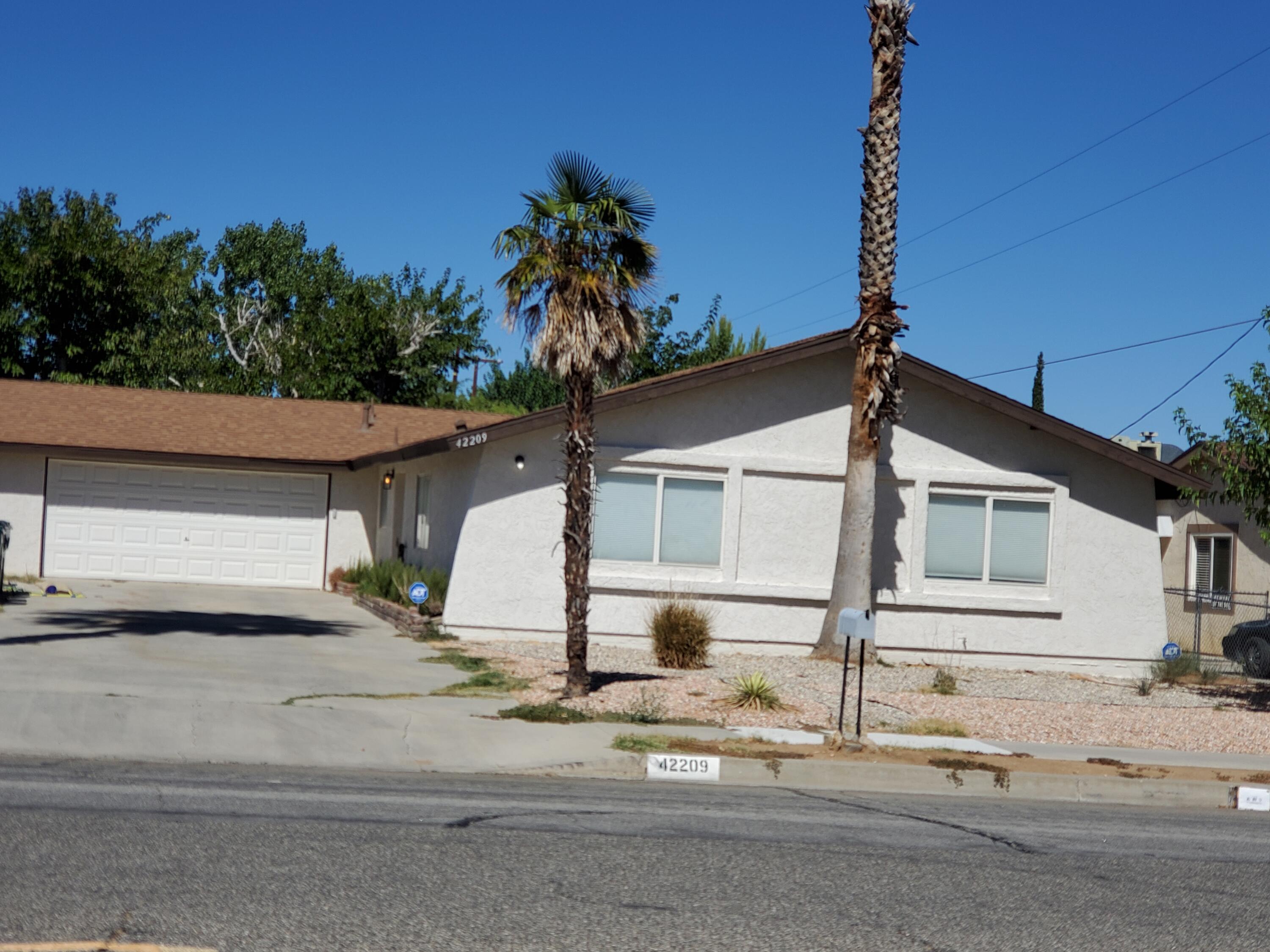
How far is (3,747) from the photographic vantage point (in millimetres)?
10133

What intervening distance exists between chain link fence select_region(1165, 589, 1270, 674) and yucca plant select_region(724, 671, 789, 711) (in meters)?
10.4

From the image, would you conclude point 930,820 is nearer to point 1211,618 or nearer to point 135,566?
point 1211,618

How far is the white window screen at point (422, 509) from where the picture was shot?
23.5 meters

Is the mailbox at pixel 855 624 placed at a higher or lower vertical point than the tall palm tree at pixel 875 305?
lower

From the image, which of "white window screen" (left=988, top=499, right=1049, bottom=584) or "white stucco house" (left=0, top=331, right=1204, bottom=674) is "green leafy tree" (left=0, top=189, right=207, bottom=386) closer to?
"white stucco house" (left=0, top=331, right=1204, bottom=674)

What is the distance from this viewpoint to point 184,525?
89.2 ft

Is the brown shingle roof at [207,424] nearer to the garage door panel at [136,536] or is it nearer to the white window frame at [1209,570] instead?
the garage door panel at [136,536]

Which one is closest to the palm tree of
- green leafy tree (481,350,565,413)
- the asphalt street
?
the asphalt street

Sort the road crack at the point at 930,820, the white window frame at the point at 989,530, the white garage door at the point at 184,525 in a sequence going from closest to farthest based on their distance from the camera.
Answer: the road crack at the point at 930,820, the white window frame at the point at 989,530, the white garage door at the point at 184,525

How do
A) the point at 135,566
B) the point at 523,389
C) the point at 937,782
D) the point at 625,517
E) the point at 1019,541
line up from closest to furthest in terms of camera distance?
the point at 937,782
the point at 625,517
the point at 1019,541
the point at 135,566
the point at 523,389

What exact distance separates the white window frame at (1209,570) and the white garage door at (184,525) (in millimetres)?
17399

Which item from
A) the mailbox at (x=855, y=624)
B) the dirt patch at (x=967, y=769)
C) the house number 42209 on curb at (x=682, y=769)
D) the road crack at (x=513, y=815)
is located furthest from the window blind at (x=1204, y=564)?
the road crack at (x=513, y=815)

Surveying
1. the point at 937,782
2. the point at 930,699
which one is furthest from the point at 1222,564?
the point at 937,782

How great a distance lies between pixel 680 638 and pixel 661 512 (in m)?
2.76
